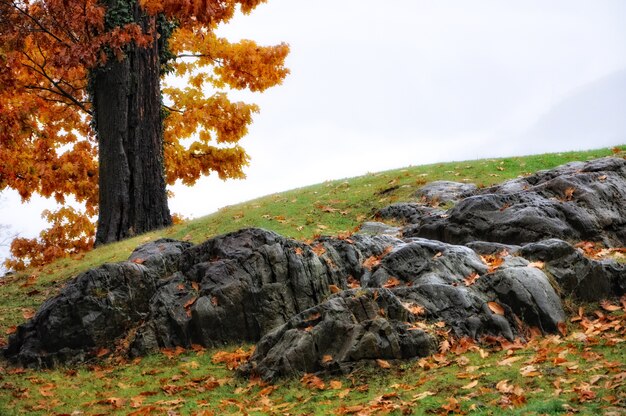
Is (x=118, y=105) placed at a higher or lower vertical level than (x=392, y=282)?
higher

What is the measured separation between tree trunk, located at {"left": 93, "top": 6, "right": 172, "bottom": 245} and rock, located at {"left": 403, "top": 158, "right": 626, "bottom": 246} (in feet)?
29.3

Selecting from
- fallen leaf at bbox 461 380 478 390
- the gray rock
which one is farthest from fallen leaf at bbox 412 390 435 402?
the gray rock

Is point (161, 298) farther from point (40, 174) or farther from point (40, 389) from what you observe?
point (40, 174)

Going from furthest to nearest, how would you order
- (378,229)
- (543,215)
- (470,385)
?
(378,229) < (543,215) < (470,385)

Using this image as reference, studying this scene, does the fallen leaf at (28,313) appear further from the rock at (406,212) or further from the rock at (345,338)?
the rock at (406,212)

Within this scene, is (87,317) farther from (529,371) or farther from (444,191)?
(444,191)

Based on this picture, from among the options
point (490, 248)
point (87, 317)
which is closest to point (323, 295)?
point (490, 248)

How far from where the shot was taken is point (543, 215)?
1265 centimetres

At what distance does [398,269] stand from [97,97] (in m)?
13.0

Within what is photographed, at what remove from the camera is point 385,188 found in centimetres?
1859

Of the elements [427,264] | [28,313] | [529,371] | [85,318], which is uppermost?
[28,313]

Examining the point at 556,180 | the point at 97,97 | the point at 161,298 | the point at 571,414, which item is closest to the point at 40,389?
the point at 161,298

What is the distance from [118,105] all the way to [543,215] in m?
12.6

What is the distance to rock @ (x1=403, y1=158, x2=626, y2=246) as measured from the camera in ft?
41.0
